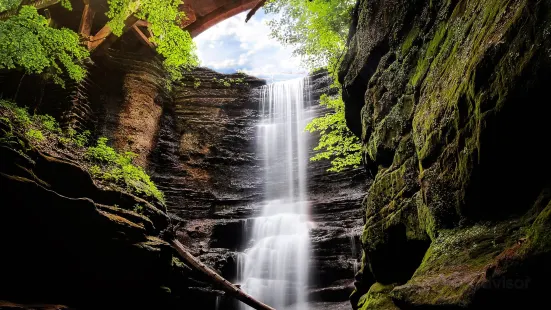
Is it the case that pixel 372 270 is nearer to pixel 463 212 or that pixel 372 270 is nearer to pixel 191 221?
pixel 463 212

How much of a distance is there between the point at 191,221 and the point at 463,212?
13.5 m

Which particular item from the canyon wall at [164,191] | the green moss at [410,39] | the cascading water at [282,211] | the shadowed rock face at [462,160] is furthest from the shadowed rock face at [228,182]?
the green moss at [410,39]

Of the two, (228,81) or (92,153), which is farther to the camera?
(228,81)

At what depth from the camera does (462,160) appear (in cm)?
403

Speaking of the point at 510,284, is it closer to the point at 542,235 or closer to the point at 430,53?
the point at 542,235

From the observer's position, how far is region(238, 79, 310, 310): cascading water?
12.5 meters

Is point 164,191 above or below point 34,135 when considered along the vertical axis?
above

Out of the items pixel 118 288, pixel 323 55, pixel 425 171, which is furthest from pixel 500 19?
pixel 323 55

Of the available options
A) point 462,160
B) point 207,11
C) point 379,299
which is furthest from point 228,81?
point 462,160

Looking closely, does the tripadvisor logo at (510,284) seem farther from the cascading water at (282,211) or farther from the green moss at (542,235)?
the cascading water at (282,211)

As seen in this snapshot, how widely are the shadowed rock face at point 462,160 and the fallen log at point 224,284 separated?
2.92 metres

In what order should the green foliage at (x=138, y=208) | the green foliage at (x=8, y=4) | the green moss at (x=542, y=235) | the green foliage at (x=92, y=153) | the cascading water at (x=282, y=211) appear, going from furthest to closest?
the cascading water at (x=282, y=211)
the green foliage at (x=8, y=4)
the green foliage at (x=138, y=208)
the green foliage at (x=92, y=153)
the green moss at (x=542, y=235)

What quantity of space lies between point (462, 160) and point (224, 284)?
6.91m

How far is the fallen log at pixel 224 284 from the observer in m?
8.70
